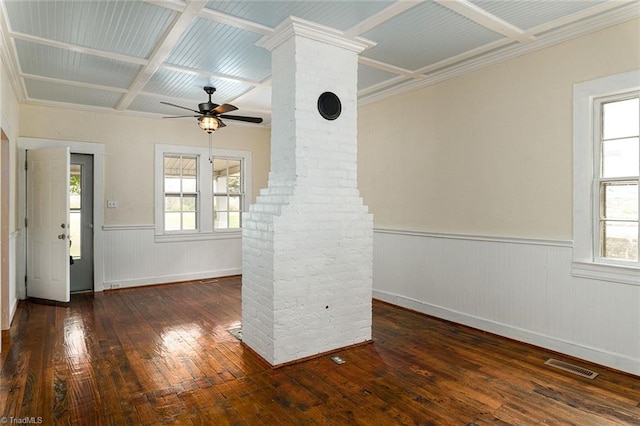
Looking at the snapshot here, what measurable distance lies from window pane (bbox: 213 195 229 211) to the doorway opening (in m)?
1.92

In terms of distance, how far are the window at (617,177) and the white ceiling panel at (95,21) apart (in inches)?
141

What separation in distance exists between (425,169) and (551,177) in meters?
1.44

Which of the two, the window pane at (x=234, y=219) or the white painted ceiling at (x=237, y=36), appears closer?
the white painted ceiling at (x=237, y=36)

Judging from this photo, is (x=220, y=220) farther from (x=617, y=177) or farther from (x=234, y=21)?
(x=617, y=177)

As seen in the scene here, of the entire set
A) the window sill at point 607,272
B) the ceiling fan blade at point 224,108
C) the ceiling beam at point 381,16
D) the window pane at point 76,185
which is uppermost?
the ceiling beam at point 381,16

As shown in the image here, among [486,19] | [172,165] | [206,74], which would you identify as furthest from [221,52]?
[172,165]

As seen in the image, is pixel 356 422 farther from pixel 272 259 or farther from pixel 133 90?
pixel 133 90

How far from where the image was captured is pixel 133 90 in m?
4.92

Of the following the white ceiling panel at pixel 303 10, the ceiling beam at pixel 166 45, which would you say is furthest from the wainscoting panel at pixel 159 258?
the white ceiling panel at pixel 303 10

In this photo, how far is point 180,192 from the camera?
6.61m

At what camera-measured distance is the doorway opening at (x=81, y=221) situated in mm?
5859

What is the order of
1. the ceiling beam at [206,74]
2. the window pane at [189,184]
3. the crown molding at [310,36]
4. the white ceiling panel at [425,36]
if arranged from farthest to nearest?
1. the window pane at [189,184]
2. the ceiling beam at [206,74]
3. the crown molding at [310,36]
4. the white ceiling panel at [425,36]

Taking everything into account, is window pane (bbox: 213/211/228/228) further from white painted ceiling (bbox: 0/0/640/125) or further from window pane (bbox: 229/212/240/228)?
white painted ceiling (bbox: 0/0/640/125)

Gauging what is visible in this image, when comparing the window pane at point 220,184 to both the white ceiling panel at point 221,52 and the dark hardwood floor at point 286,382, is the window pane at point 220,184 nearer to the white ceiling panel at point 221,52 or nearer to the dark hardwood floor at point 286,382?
the white ceiling panel at point 221,52
